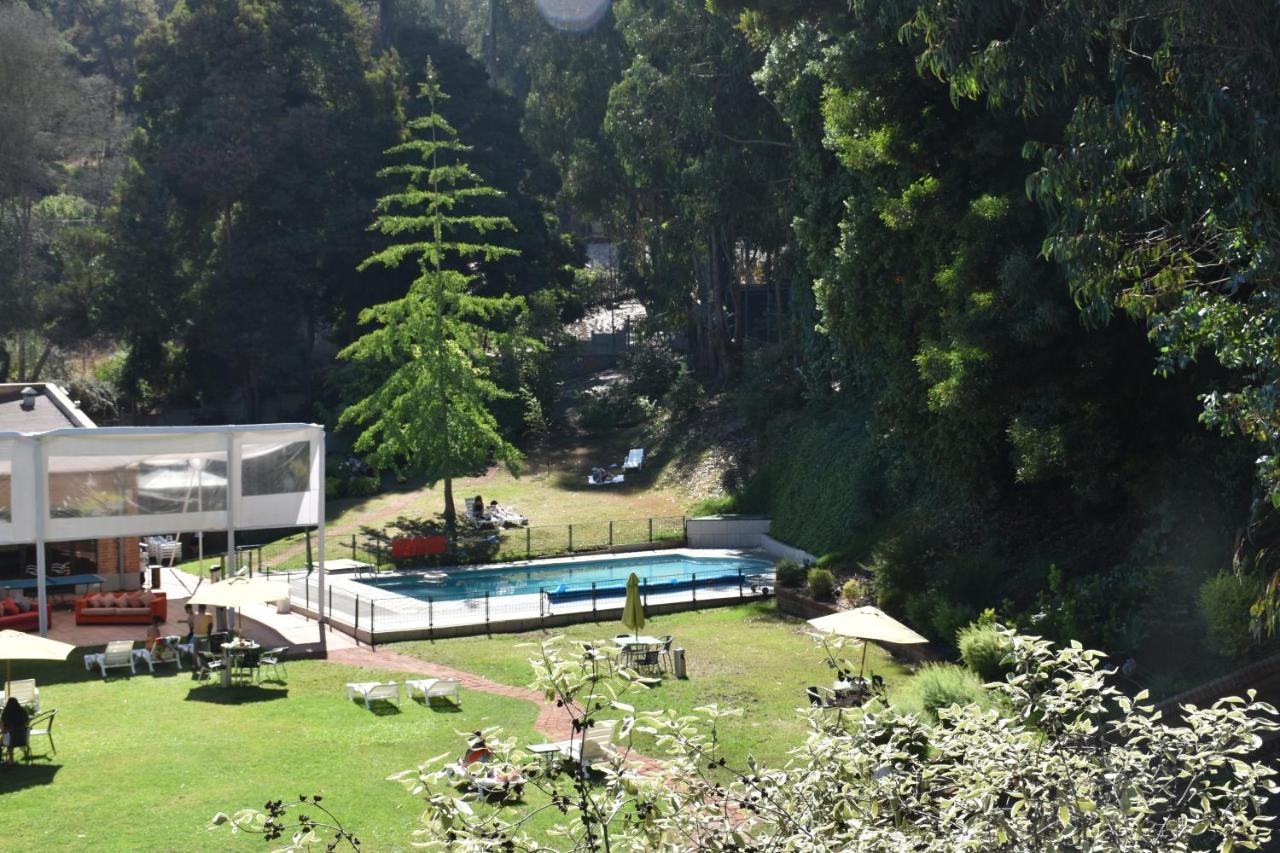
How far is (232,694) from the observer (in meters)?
20.5

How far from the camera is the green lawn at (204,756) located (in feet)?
45.5

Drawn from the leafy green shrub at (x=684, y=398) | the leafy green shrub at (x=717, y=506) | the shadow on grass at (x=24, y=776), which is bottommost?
the shadow on grass at (x=24, y=776)

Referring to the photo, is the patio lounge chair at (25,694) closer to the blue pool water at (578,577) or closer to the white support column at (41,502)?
the white support column at (41,502)

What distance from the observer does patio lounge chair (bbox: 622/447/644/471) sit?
46625mm

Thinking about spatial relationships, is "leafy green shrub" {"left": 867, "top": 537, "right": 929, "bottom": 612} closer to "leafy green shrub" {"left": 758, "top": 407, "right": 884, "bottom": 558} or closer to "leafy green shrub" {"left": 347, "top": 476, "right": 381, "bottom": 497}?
"leafy green shrub" {"left": 758, "top": 407, "right": 884, "bottom": 558}

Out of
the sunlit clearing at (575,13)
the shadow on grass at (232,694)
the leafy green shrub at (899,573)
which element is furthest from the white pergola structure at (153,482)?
the sunlit clearing at (575,13)

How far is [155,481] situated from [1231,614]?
1778 centimetres

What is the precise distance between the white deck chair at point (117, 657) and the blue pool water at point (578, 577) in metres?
9.52

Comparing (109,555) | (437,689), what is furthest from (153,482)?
(109,555)

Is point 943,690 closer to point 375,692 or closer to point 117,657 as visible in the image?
point 375,692

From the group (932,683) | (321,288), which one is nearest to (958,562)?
(932,683)

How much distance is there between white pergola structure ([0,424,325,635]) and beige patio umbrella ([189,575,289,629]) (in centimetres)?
191

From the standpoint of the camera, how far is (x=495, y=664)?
76.8 feet

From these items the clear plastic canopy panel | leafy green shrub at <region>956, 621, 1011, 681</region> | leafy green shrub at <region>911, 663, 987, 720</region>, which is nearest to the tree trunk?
the clear plastic canopy panel
